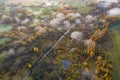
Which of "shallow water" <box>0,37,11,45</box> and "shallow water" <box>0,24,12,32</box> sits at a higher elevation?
"shallow water" <box>0,24,12,32</box>

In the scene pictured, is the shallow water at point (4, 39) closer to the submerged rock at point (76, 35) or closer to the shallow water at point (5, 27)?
the shallow water at point (5, 27)

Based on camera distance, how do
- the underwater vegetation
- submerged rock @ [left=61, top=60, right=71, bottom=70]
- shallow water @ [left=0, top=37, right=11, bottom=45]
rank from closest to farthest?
the underwater vegetation → submerged rock @ [left=61, top=60, right=71, bottom=70] → shallow water @ [left=0, top=37, right=11, bottom=45]

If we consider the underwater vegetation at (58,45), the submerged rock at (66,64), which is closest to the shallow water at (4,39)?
the underwater vegetation at (58,45)

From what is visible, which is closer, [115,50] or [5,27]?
[115,50]

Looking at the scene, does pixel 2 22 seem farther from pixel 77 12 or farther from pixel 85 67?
pixel 85 67

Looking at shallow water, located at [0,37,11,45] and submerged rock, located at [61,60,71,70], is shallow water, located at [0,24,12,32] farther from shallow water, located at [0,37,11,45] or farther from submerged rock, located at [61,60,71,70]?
submerged rock, located at [61,60,71,70]

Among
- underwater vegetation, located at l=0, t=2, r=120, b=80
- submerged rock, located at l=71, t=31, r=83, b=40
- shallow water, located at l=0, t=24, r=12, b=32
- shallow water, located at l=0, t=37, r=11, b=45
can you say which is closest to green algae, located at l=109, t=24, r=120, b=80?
underwater vegetation, located at l=0, t=2, r=120, b=80

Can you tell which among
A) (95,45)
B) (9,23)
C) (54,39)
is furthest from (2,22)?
(95,45)

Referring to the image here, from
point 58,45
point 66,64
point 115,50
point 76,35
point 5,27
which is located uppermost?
point 5,27

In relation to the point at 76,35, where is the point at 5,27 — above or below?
above

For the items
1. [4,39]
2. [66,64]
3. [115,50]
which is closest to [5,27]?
[4,39]

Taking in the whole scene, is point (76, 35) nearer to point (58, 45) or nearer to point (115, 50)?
point (58, 45)
